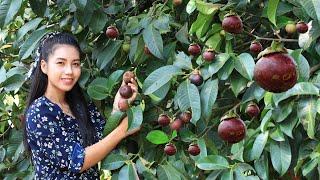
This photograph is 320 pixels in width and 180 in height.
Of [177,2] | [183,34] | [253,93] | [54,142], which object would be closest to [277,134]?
[253,93]

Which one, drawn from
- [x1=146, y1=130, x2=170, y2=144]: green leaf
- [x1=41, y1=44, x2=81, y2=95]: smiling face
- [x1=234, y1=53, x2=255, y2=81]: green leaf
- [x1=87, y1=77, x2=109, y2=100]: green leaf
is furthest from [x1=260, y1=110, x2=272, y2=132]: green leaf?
[x1=41, y1=44, x2=81, y2=95]: smiling face

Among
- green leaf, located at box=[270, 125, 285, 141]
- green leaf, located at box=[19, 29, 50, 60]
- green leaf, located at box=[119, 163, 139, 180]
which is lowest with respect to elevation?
green leaf, located at box=[119, 163, 139, 180]

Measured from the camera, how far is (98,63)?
5.90 feet

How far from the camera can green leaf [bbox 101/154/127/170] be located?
64.3 inches

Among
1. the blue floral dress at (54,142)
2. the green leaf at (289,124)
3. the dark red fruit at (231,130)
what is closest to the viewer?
the dark red fruit at (231,130)

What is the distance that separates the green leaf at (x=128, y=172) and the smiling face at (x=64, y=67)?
1.08 ft

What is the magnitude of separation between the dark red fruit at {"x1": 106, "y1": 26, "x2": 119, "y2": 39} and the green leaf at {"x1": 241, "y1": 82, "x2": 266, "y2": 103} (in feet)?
1.53


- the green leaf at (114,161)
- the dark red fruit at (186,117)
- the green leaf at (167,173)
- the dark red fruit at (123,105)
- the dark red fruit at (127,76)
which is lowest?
the green leaf at (167,173)

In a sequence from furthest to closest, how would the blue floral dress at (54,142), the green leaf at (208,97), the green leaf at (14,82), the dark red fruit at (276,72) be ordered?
the green leaf at (14,82)
the blue floral dress at (54,142)
the green leaf at (208,97)
the dark red fruit at (276,72)

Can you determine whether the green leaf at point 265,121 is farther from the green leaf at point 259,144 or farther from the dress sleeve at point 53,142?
the dress sleeve at point 53,142

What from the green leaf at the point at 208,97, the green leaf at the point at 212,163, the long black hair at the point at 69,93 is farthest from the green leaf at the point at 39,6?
the green leaf at the point at 212,163

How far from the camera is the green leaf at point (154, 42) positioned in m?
1.64

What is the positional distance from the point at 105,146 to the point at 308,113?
633mm

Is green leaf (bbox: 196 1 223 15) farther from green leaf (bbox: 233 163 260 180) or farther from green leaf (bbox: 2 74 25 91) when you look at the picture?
green leaf (bbox: 2 74 25 91)
